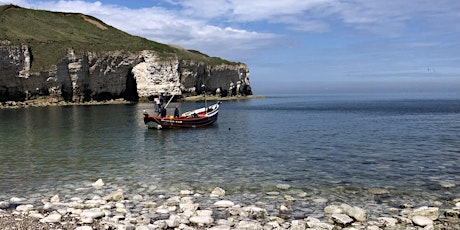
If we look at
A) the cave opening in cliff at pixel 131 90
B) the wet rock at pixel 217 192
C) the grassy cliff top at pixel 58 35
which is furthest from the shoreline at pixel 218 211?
the cave opening in cliff at pixel 131 90

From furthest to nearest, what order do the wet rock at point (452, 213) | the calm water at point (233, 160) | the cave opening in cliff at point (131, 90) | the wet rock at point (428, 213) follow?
the cave opening in cliff at point (131, 90), the calm water at point (233, 160), the wet rock at point (452, 213), the wet rock at point (428, 213)

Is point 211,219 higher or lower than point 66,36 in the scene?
lower

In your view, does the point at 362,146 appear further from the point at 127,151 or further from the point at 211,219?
the point at 211,219

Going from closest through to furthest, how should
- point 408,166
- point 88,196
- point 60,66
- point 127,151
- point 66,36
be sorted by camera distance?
1. point 88,196
2. point 408,166
3. point 127,151
4. point 60,66
5. point 66,36

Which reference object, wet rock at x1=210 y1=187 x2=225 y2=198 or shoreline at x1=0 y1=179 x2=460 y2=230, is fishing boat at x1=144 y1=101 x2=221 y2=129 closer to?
shoreline at x1=0 y1=179 x2=460 y2=230

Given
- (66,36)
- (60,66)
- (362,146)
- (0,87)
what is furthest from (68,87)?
(362,146)

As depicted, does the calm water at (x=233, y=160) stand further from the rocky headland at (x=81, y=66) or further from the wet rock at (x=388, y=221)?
the rocky headland at (x=81, y=66)

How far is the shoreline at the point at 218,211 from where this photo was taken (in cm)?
1040

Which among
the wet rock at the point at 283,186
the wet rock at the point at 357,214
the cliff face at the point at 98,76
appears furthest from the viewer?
the cliff face at the point at 98,76

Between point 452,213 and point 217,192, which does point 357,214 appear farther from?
point 217,192

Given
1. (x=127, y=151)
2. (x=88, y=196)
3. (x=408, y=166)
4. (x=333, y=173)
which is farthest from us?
(x=127, y=151)

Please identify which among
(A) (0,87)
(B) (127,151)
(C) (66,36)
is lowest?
(B) (127,151)

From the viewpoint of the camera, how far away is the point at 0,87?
7894 centimetres

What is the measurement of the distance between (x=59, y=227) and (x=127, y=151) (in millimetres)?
16132
